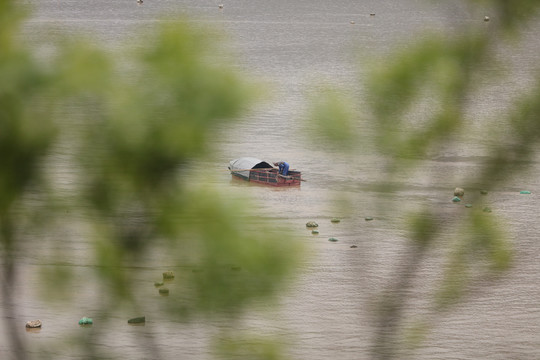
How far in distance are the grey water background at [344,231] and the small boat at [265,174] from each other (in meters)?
0.28

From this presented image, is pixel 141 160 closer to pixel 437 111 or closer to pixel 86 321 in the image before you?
pixel 86 321

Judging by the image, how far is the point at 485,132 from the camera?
433 cm

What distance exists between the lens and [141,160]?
2.93 metres

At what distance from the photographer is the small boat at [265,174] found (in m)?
23.4

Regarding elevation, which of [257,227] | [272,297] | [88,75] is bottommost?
[272,297]

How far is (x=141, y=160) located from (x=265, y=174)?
21414 mm

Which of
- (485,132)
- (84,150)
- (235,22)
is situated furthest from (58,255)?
(235,22)

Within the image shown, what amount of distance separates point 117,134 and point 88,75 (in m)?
0.19

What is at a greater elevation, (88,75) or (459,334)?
(459,334)

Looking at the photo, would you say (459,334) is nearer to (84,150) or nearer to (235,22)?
(84,150)

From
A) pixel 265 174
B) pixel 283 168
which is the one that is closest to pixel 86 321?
pixel 265 174

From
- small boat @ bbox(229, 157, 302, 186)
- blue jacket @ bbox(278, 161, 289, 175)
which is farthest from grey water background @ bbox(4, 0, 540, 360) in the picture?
blue jacket @ bbox(278, 161, 289, 175)

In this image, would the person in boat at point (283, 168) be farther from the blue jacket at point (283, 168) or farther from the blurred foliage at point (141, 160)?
the blurred foliage at point (141, 160)

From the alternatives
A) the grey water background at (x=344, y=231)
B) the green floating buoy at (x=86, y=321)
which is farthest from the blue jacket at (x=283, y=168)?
the green floating buoy at (x=86, y=321)
